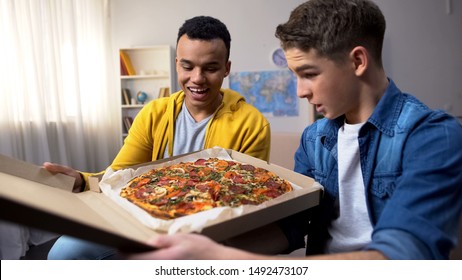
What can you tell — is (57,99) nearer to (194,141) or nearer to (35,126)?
(35,126)

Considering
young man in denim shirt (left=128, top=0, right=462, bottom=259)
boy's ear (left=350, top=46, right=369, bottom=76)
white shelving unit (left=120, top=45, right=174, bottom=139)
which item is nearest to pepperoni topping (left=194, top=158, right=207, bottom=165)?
young man in denim shirt (left=128, top=0, right=462, bottom=259)

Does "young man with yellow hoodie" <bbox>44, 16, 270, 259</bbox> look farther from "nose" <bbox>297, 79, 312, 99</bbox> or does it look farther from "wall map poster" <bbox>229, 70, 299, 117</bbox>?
"wall map poster" <bbox>229, 70, 299, 117</bbox>

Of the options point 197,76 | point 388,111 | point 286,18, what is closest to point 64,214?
point 388,111

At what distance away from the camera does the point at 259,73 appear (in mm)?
4031

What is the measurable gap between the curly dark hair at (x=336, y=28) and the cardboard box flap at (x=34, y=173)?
2.58 ft

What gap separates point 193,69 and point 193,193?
645 mm

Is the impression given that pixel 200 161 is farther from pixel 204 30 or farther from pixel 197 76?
pixel 204 30

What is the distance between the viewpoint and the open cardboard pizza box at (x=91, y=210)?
1.74 ft

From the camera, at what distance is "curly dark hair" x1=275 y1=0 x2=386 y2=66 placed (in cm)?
87

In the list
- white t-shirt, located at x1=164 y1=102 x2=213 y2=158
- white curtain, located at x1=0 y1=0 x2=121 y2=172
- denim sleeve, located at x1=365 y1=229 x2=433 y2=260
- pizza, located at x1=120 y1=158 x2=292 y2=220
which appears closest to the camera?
denim sleeve, located at x1=365 y1=229 x2=433 y2=260

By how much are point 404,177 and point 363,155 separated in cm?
18

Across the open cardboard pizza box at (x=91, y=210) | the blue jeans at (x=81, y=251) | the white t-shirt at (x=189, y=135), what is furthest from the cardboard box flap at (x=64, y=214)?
the white t-shirt at (x=189, y=135)

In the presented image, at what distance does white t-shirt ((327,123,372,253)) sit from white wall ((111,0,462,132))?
305cm

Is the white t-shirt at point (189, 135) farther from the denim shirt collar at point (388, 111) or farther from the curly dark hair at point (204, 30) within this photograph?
the denim shirt collar at point (388, 111)
